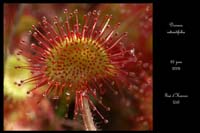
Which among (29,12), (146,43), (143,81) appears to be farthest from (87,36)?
(29,12)
